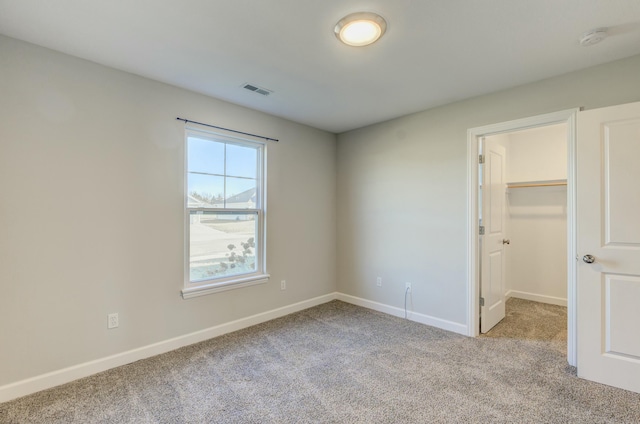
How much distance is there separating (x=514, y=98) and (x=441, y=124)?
2.29 ft

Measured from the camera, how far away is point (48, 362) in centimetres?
214

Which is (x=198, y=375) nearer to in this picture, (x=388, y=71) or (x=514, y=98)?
(x=388, y=71)

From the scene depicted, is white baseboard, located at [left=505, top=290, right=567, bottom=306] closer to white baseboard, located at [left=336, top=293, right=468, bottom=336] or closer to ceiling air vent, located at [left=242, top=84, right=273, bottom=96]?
white baseboard, located at [left=336, top=293, right=468, bottom=336]

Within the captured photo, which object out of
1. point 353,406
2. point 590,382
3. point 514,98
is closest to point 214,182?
point 353,406

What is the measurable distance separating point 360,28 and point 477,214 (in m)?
2.14

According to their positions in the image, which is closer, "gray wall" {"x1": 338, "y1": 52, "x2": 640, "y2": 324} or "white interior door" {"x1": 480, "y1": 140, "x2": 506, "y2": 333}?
"gray wall" {"x1": 338, "y1": 52, "x2": 640, "y2": 324}

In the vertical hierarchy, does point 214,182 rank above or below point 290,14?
below

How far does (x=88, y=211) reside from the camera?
91.2 inches

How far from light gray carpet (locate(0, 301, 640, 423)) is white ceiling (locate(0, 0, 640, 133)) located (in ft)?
7.98

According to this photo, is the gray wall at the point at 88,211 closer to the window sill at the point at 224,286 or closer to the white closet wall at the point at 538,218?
the window sill at the point at 224,286

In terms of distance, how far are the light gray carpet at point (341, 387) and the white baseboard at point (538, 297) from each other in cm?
159

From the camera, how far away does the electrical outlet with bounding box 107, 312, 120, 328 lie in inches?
94.6

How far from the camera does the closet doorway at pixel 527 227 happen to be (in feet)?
10.8

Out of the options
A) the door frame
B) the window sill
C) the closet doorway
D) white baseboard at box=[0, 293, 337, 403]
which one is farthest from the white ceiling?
white baseboard at box=[0, 293, 337, 403]
